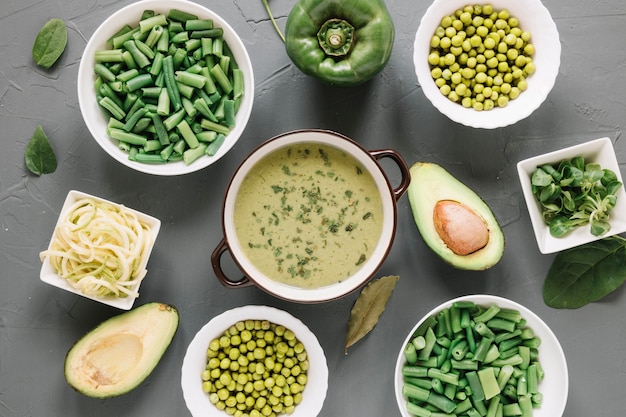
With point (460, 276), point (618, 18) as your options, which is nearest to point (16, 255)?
point (460, 276)

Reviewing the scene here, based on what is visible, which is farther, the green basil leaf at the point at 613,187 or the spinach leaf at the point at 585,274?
the spinach leaf at the point at 585,274

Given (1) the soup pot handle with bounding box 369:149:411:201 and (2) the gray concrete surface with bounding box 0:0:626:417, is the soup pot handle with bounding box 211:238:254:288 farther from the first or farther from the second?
(1) the soup pot handle with bounding box 369:149:411:201

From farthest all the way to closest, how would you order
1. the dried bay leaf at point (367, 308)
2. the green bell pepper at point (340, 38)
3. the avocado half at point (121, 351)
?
the dried bay leaf at point (367, 308) → the avocado half at point (121, 351) → the green bell pepper at point (340, 38)

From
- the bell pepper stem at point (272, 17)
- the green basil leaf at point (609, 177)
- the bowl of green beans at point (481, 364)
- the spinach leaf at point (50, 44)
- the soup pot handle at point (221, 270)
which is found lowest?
the bowl of green beans at point (481, 364)

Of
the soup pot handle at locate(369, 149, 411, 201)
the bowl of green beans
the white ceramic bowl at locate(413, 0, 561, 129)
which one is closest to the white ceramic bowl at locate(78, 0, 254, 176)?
the soup pot handle at locate(369, 149, 411, 201)

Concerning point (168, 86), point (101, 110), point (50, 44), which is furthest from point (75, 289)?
point (50, 44)

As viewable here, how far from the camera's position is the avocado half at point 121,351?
2.18m

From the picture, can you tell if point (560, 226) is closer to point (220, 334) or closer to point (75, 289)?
point (220, 334)

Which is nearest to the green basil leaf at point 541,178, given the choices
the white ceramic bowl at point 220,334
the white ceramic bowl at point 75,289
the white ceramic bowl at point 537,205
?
the white ceramic bowl at point 537,205

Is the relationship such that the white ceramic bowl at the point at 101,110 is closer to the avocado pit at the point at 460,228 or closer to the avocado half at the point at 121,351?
the avocado half at the point at 121,351

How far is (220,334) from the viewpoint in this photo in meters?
2.29

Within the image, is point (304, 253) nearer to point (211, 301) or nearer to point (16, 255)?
point (211, 301)

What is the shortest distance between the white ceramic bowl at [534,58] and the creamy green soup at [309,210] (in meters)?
0.37

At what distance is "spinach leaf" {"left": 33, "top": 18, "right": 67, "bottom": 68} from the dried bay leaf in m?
1.38
